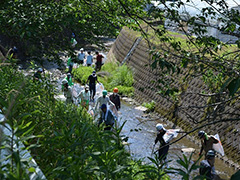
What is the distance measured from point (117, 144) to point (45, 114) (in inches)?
65.1

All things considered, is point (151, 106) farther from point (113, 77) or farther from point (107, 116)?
point (107, 116)

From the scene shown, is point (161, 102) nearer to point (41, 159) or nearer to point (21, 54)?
point (41, 159)

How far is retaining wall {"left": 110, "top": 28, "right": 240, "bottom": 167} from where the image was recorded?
9.95 meters

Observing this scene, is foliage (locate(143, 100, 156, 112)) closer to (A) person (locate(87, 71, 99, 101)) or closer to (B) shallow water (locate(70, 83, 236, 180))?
(B) shallow water (locate(70, 83, 236, 180))

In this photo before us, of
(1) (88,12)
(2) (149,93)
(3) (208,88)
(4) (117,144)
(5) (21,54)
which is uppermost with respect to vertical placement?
(1) (88,12)

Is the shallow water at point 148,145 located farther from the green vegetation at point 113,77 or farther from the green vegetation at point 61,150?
the green vegetation at point 61,150

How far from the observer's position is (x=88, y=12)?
848cm

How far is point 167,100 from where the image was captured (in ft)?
20.8

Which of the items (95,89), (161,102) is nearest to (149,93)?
(161,102)

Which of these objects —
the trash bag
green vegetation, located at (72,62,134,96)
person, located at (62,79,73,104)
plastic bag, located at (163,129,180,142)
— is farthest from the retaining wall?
person, located at (62,79,73,104)

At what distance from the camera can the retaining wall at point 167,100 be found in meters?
9.95

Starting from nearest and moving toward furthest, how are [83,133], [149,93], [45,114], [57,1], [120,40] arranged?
[83,133]
[45,114]
[57,1]
[149,93]
[120,40]

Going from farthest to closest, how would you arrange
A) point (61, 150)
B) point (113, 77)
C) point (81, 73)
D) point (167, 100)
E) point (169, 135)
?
point (81, 73)
point (113, 77)
point (169, 135)
point (167, 100)
point (61, 150)

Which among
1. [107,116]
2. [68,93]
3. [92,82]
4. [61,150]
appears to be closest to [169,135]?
[107,116]
